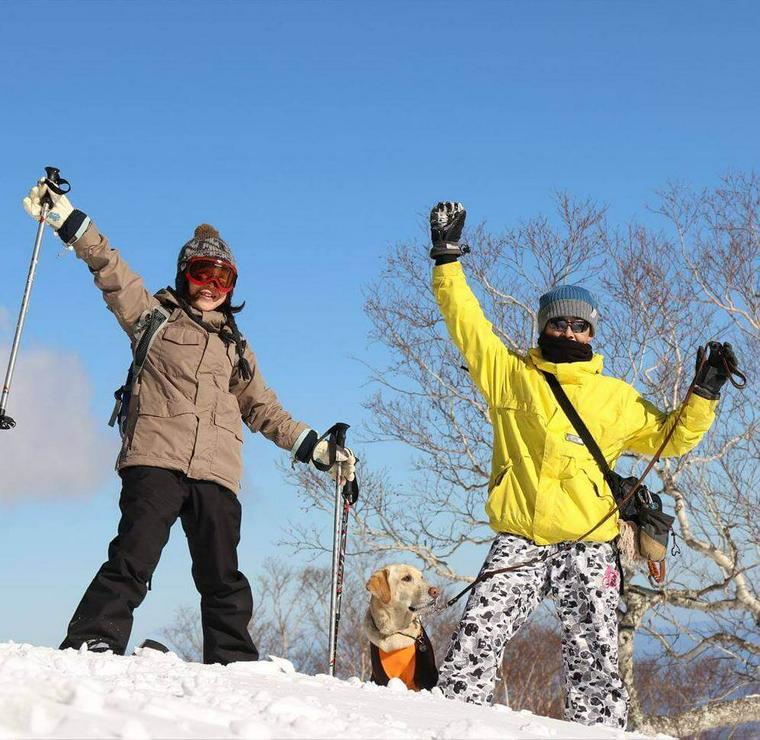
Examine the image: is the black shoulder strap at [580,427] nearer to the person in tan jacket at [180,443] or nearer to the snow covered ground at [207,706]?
the snow covered ground at [207,706]

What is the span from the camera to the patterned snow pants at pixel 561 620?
378cm

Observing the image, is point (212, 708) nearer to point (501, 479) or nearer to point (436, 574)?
point (501, 479)

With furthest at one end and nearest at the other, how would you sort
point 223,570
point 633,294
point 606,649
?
1. point 633,294
2. point 223,570
3. point 606,649

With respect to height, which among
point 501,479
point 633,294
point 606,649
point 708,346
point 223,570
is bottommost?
point 606,649

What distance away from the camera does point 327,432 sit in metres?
5.13

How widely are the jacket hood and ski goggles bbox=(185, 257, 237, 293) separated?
164 cm

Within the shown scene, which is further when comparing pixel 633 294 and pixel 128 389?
pixel 633 294

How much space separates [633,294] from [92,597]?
1090 centimetres

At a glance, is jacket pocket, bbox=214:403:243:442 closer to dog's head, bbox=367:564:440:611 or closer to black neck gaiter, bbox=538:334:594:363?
dog's head, bbox=367:564:440:611

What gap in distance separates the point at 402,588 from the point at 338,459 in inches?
34.4

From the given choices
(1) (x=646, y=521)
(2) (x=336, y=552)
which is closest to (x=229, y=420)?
(2) (x=336, y=552)

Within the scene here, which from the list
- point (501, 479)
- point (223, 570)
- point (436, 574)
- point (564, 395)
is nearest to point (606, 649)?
point (501, 479)

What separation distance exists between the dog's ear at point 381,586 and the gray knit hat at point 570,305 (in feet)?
6.09

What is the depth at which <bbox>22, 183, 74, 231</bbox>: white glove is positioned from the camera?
4.39 metres
